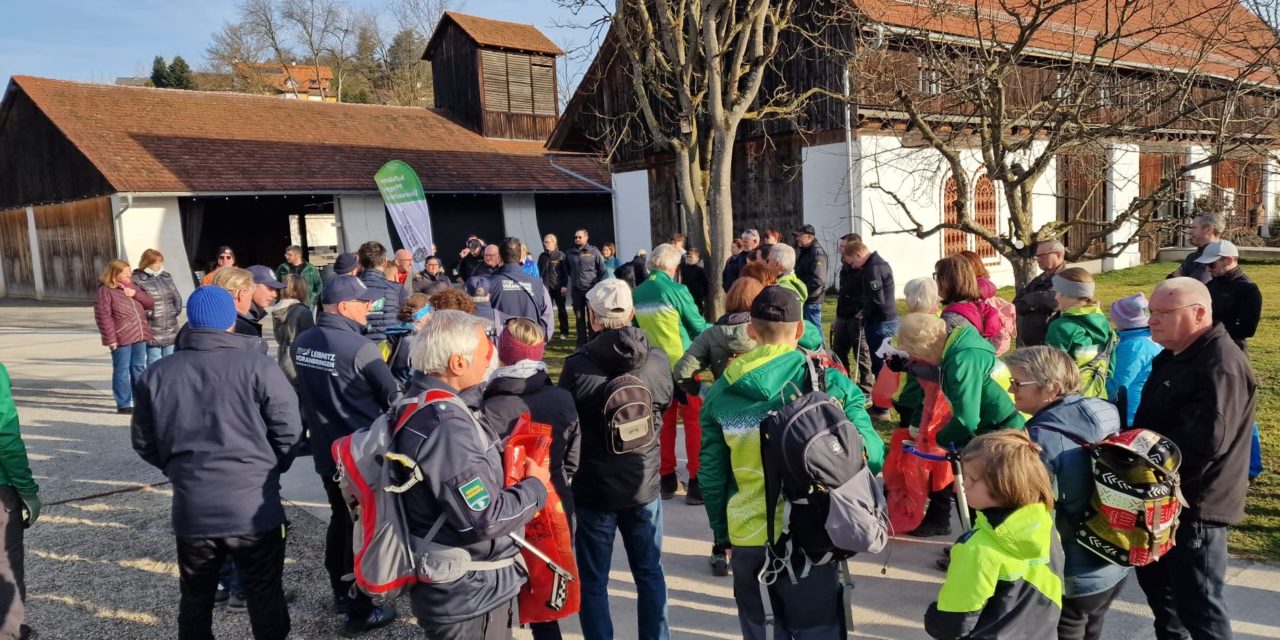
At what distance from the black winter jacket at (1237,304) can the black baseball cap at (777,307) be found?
4.18m

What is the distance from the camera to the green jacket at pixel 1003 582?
2.42 meters

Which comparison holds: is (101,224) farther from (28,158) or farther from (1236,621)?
(1236,621)

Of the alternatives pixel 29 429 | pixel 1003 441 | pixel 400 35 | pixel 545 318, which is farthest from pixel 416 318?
pixel 400 35

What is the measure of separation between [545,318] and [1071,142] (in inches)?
211

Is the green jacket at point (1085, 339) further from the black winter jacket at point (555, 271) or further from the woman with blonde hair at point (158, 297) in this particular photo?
the black winter jacket at point (555, 271)

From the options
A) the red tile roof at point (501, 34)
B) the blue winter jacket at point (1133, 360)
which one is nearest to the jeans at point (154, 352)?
the blue winter jacket at point (1133, 360)

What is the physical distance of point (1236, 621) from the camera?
371cm

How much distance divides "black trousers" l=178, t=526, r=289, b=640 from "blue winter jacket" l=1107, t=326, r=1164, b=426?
14.2 ft

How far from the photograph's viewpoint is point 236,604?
445 cm

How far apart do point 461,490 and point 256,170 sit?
73.3 feet

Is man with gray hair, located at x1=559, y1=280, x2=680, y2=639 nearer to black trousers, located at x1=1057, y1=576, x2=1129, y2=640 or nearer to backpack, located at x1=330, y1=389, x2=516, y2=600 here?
backpack, located at x1=330, y1=389, x2=516, y2=600

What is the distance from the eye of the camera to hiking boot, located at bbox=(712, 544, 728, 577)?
4527 millimetres

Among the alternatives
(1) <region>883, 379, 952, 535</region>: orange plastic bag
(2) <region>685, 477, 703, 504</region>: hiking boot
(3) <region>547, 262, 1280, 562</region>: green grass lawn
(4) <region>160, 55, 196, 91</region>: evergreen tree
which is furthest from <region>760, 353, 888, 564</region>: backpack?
(4) <region>160, 55, 196, 91</region>: evergreen tree

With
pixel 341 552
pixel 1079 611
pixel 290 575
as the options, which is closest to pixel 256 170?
pixel 290 575
